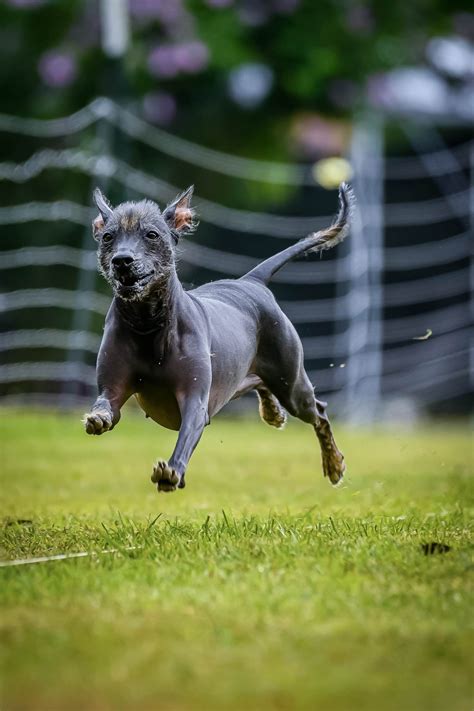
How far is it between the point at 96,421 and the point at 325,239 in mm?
1870

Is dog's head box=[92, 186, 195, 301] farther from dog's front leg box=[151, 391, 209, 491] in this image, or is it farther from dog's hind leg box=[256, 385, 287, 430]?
dog's hind leg box=[256, 385, 287, 430]

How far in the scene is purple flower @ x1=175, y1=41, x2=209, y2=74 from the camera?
1381 cm

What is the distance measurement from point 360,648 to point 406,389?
12.9 metres

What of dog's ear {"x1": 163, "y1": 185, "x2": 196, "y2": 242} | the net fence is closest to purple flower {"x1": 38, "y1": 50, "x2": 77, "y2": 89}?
the net fence

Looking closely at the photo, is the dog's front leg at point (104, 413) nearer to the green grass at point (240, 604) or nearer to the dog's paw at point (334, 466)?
the green grass at point (240, 604)

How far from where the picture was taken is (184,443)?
430 cm

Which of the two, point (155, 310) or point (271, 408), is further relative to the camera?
point (271, 408)

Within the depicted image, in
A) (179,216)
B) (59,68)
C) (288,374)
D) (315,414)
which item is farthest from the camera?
(59,68)

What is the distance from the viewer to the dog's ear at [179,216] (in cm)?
482

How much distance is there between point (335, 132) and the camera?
1527 centimetres

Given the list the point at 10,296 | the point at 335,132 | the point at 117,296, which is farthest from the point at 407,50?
the point at 117,296

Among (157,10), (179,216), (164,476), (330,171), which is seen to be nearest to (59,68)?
(157,10)

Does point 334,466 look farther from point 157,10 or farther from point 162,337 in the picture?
point 157,10

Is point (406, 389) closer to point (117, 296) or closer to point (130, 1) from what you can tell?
point (130, 1)
